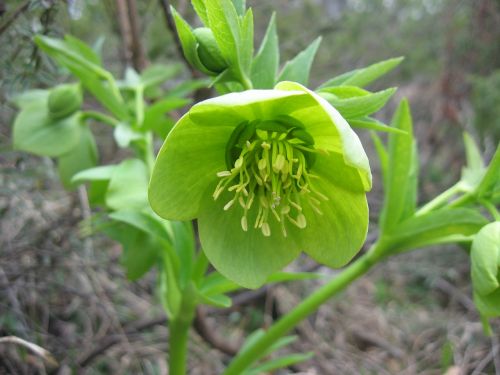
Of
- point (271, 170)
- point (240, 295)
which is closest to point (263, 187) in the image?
point (271, 170)

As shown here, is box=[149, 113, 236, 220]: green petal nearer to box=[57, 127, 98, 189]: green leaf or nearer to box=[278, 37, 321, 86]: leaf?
box=[278, 37, 321, 86]: leaf

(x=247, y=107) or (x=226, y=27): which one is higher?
(x=226, y=27)

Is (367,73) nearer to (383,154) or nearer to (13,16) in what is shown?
(383,154)

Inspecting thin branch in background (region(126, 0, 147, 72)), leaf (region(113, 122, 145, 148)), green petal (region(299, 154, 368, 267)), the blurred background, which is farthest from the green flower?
thin branch in background (region(126, 0, 147, 72))

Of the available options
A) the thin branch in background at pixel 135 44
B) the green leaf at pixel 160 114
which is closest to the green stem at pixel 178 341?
the green leaf at pixel 160 114

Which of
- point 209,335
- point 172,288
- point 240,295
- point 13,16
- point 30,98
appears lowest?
point 240,295

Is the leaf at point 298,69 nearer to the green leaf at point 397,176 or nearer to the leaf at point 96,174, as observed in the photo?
the green leaf at point 397,176

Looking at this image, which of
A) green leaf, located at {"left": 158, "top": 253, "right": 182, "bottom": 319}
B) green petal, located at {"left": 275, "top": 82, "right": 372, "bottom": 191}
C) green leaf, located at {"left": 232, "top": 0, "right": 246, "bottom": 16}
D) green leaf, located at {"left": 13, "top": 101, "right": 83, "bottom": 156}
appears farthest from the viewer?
green leaf, located at {"left": 13, "top": 101, "right": 83, "bottom": 156}
